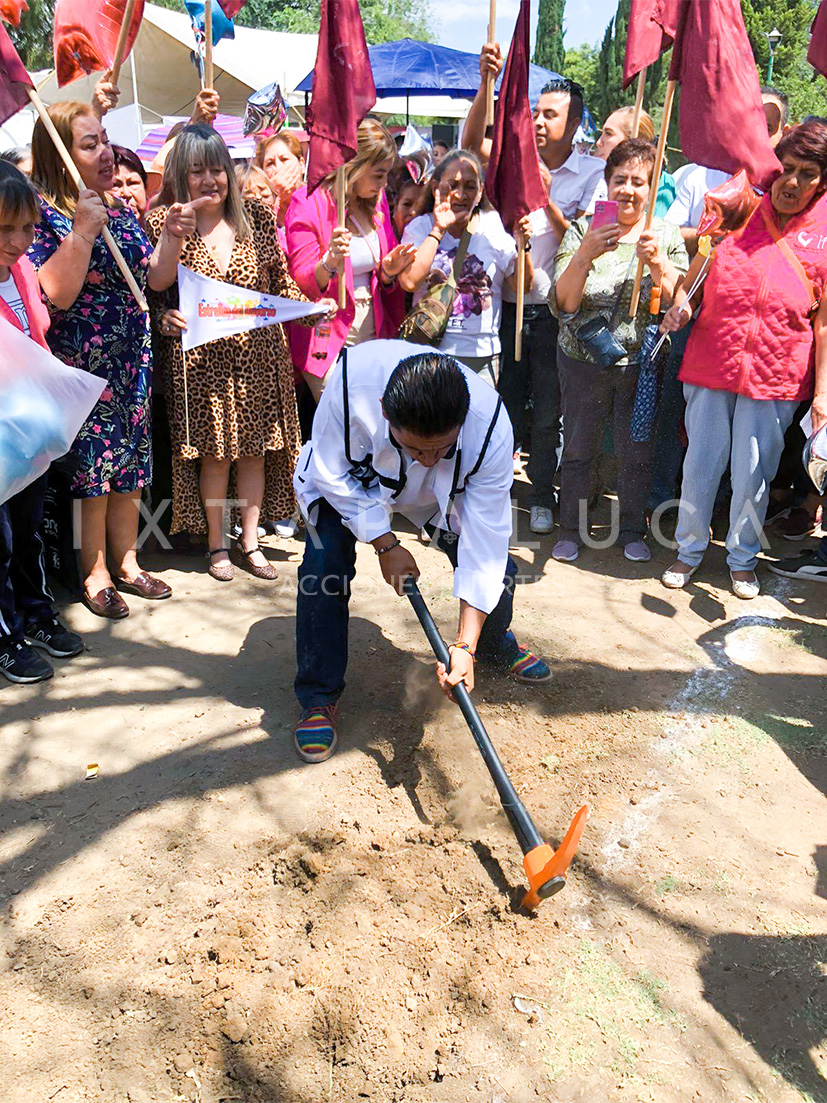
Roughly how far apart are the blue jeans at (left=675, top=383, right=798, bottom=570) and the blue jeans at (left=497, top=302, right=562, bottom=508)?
829mm

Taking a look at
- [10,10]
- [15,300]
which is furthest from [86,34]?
[15,300]

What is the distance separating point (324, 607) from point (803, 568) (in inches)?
112

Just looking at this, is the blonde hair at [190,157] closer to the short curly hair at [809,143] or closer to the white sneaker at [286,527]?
the white sneaker at [286,527]

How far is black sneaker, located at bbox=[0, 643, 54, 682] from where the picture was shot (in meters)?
3.49

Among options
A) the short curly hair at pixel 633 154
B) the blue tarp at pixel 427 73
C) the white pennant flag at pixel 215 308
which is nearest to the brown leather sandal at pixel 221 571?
the white pennant flag at pixel 215 308

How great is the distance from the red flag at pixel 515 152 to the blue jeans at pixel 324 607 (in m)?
1.85

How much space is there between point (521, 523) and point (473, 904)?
3009 mm

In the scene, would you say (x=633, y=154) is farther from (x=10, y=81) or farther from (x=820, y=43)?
(x=10, y=81)

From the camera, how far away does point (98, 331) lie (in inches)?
146

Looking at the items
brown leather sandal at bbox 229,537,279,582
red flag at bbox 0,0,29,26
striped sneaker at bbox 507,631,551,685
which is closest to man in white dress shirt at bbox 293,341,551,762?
striped sneaker at bbox 507,631,551,685

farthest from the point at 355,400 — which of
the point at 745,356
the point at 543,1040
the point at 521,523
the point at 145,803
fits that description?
the point at 521,523

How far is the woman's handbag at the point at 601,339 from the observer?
4395 mm

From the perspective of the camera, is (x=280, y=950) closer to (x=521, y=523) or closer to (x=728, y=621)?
(x=728, y=621)

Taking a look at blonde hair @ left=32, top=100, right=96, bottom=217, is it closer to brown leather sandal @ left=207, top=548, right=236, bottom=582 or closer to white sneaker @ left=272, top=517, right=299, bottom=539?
brown leather sandal @ left=207, top=548, right=236, bottom=582
